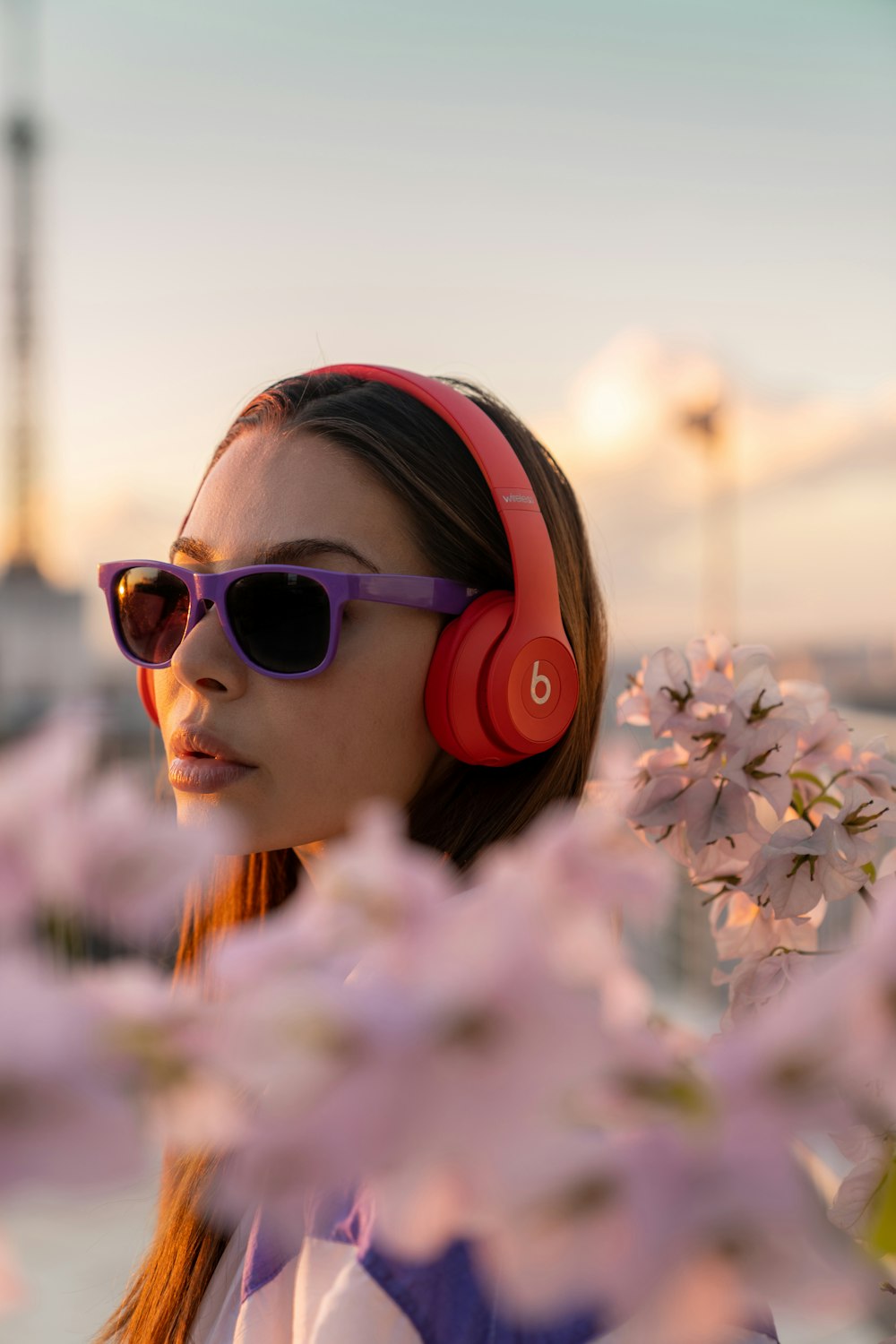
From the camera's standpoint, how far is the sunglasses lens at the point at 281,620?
117 centimetres

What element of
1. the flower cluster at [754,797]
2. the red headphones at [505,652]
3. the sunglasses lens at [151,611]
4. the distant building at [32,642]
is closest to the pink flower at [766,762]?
the flower cluster at [754,797]

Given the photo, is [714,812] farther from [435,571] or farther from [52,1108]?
[52,1108]

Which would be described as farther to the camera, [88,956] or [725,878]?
[725,878]

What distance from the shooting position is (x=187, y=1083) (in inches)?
9.9

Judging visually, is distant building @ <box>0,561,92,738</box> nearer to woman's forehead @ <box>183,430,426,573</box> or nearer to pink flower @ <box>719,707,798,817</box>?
woman's forehead @ <box>183,430,426,573</box>

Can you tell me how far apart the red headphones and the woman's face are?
50mm

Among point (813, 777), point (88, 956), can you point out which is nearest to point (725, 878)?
point (813, 777)

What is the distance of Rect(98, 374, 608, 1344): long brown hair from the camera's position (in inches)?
48.1

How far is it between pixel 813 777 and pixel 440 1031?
83cm

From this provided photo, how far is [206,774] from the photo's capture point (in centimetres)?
114

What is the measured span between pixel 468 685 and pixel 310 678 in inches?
6.7

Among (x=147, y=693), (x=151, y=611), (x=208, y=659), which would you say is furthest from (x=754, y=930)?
(x=147, y=693)

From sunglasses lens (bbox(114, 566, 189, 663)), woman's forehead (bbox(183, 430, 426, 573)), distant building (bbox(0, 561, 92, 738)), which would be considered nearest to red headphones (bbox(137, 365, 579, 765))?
woman's forehead (bbox(183, 430, 426, 573))

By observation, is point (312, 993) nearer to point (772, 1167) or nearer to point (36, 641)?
point (772, 1167)
